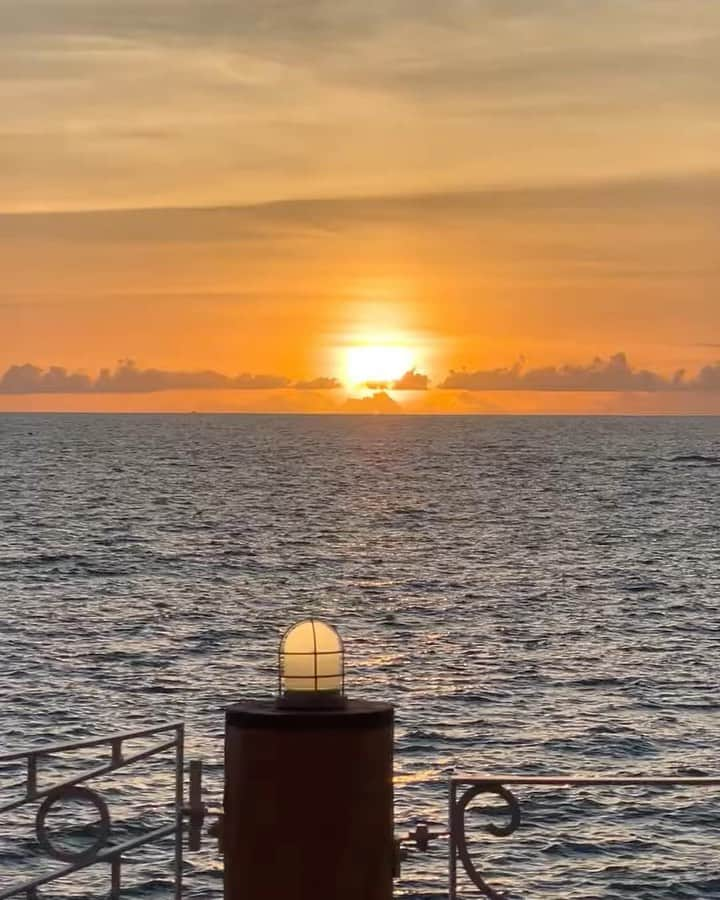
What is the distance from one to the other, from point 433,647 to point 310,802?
172 feet

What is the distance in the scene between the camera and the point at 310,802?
241 inches

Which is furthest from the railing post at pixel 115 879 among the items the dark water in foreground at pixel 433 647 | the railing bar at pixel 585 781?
the dark water in foreground at pixel 433 647

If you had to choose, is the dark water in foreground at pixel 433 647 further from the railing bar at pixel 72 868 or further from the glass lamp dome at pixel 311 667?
the glass lamp dome at pixel 311 667

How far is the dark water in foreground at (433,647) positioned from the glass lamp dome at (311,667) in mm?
17243

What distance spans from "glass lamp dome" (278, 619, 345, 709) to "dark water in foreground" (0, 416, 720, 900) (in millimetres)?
17243

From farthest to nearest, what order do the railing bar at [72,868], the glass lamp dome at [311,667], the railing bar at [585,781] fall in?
the railing bar at [72,868] < the glass lamp dome at [311,667] < the railing bar at [585,781]

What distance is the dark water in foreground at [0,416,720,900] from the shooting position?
29094 millimetres

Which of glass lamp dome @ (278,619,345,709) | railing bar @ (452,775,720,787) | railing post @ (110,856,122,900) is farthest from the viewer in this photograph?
railing post @ (110,856,122,900)

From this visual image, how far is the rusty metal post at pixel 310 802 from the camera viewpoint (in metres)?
6.12

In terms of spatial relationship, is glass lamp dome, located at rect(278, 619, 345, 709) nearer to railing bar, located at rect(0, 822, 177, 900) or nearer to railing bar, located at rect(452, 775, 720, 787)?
railing bar, located at rect(452, 775, 720, 787)

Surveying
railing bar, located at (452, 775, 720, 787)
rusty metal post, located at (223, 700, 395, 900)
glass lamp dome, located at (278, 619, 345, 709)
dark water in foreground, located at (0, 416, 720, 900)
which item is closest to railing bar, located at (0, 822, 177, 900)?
rusty metal post, located at (223, 700, 395, 900)

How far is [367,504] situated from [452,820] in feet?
453

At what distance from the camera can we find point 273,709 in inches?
247

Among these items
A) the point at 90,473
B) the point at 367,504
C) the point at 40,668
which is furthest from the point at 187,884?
the point at 90,473
